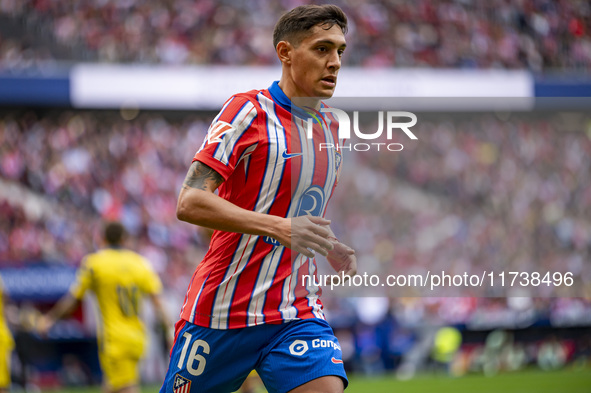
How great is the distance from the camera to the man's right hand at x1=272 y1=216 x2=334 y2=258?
3025mm

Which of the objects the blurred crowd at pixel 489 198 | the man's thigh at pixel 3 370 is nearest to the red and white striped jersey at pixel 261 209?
the blurred crowd at pixel 489 198

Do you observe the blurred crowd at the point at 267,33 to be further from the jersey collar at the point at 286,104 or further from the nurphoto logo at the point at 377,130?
the jersey collar at the point at 286,104

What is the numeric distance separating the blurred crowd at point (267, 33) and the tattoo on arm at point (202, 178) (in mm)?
16462

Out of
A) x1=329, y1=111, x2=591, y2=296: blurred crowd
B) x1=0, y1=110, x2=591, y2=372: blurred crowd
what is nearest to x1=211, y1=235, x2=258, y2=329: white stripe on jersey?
x1=0, y1=110, x2=591, y2=372: blurred crowd

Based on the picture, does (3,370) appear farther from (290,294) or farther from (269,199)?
(269,199)

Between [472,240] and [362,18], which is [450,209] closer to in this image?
[472,240]

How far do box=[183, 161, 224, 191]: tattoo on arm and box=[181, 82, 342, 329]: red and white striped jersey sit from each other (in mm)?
139

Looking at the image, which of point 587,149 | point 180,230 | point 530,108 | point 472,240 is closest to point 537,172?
point 587,149

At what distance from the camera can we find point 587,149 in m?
12.6

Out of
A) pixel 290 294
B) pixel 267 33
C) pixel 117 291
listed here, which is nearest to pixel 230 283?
pixel 290 294

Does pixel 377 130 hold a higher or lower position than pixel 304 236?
higher

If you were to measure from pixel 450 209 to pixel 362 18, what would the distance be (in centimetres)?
1126

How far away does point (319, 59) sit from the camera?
3.43 m

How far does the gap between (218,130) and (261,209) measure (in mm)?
399
